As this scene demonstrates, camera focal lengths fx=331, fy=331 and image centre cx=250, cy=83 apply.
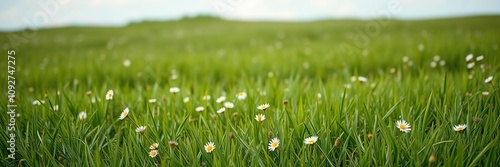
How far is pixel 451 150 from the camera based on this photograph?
1.40m

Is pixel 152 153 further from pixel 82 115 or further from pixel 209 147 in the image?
pixel 82 115

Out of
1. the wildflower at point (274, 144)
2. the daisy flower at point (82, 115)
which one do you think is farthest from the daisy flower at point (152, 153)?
the daisy flower at point (82, 115)

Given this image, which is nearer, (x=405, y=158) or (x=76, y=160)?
(x=405, y=158)

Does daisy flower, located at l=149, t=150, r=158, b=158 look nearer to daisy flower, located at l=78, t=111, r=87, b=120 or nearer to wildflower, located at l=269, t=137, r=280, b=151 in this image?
wildflower, located at l=269, t=137, r=280, b=151

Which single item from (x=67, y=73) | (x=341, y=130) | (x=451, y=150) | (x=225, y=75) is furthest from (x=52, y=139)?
(x=67, y=73)

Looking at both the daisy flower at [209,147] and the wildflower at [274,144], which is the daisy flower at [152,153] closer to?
the daisy flower at [209,147]

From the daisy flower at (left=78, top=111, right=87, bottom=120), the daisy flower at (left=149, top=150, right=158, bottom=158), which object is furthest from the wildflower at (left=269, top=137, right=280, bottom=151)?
the daisy flower at (left=78, top=111, right=87, bottom=120)

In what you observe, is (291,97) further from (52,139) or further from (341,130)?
(52,139)

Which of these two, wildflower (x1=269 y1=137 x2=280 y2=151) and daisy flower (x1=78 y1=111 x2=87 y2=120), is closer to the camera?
wildflower (x1=269 y1=137 x2=280 y2=151)

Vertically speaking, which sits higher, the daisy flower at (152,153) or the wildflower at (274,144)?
the wildflower at (274,144)

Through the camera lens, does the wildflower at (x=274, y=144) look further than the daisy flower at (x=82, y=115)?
No

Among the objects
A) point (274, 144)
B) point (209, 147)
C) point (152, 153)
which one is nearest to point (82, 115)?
point (152, 153)

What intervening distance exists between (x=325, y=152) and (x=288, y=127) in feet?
0.78

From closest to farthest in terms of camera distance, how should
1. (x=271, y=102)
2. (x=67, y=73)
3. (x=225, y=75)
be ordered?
(x=271, y=102) → (x=225, y=75) → (x=67, y=73)
